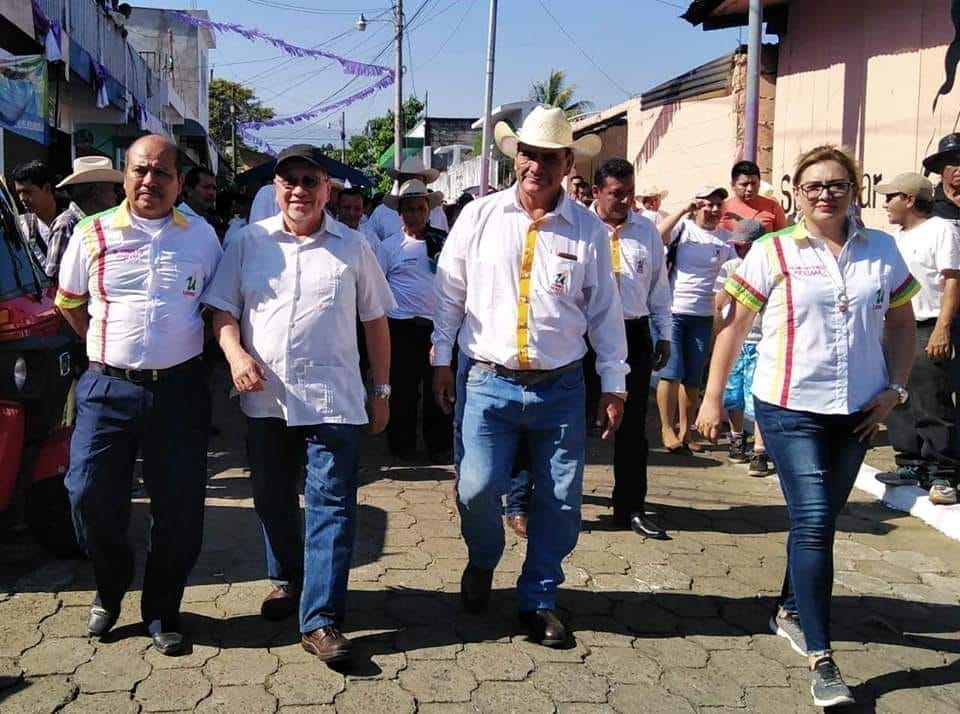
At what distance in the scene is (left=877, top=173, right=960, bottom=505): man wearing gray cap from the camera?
19.1ft

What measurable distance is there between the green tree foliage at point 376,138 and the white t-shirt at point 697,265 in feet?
136

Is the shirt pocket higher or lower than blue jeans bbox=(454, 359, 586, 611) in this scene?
higher

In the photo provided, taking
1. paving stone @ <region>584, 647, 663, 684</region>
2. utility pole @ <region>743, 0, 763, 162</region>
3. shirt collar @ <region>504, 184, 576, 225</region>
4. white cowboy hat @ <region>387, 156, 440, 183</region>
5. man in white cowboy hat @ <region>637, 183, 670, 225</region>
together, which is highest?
utility pole @ <region>743, 0, 763, 162</region>

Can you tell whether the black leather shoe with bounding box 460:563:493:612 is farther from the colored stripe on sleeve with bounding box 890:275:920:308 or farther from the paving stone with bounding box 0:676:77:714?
the colored stripe on sleeve with bounding box 890:275:920:308

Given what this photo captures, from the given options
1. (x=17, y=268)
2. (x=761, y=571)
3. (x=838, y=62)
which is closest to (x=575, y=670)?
(x=761, y=571)

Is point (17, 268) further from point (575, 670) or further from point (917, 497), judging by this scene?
point (917, 497)

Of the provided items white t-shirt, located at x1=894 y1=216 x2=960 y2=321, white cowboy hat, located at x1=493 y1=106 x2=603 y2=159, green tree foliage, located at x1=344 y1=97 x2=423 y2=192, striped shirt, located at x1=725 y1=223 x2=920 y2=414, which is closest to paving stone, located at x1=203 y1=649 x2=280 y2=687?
striped shirt, located at x1=725 y1=223 x2=920 y2=414

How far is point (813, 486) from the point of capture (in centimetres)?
363

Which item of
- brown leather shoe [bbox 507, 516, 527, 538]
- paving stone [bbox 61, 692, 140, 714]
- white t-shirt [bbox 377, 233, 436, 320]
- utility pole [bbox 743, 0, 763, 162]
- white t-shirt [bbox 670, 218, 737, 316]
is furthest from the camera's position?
utility pole [bbox 743, 0, 763, 162]

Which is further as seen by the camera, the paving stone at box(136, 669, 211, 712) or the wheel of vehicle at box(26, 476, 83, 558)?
the wheel of vehicle at box(26, 476, 83, 558)

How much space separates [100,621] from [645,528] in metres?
2.83

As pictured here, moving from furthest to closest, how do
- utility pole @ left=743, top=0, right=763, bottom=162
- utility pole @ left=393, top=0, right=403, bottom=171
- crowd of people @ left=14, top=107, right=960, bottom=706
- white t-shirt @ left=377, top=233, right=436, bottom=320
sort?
utility pole @ left=393, top=0, right=403, bottom=171 < utility pole @ left=743, top=0, right=763, bottom=162 < white t-shirt @ left=377, top=233, right=436, bottom=320 < crowd of people @ left=14, top=107, right=960, bottom=706

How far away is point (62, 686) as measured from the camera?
348cm

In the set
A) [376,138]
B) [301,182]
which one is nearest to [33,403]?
[301,182]
